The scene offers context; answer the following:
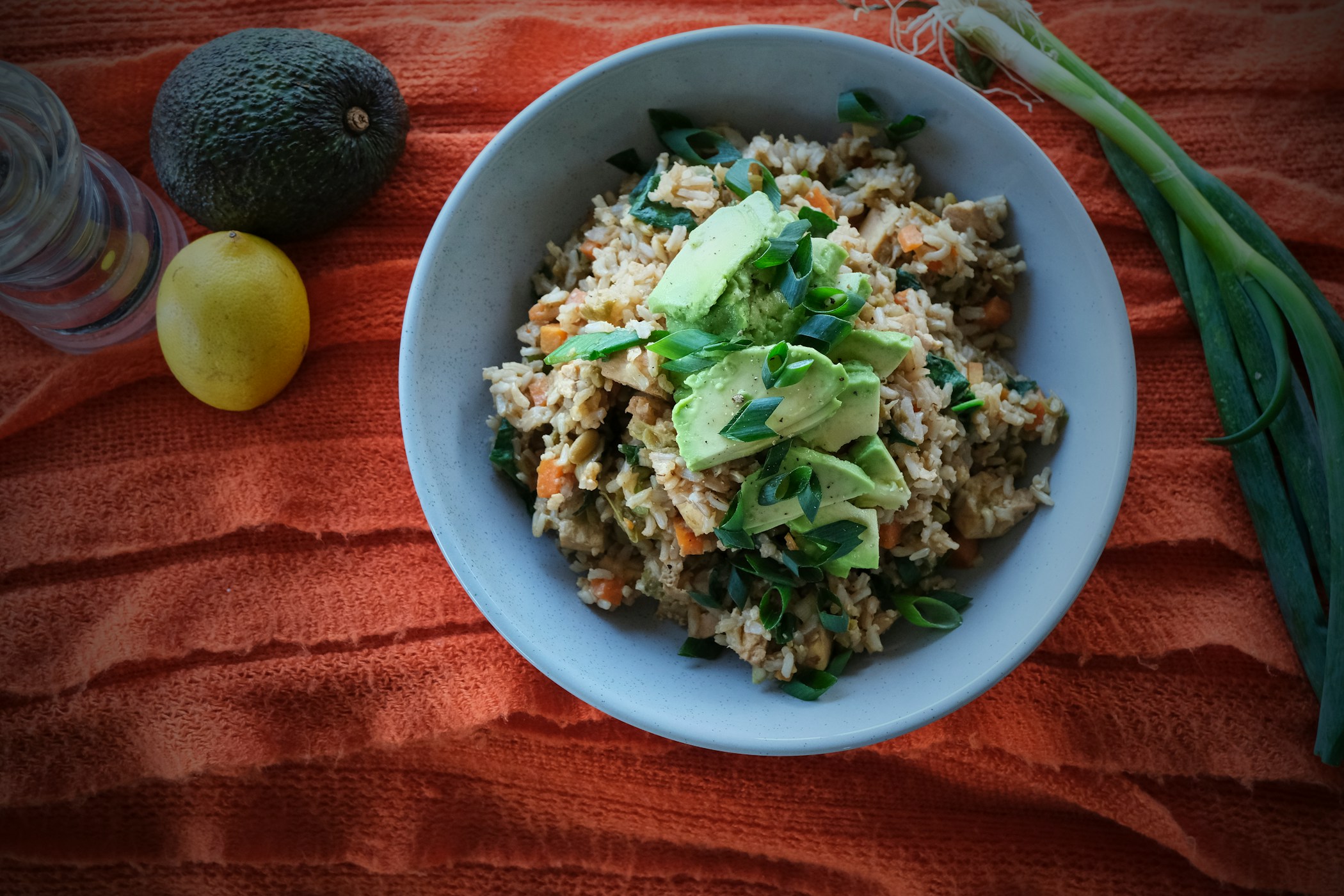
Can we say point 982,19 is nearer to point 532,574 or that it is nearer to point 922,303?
point 922,303

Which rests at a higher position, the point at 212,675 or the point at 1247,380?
the point at 1247,380

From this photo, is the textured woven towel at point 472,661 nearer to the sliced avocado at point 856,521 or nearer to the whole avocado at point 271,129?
the whole avocado at point 271,129

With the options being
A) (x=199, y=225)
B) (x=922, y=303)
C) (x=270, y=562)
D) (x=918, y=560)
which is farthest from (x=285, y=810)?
(x=922, y=303)

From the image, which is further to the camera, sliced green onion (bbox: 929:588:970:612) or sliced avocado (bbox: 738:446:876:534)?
sliced green onion (bbox: 929:588:970:612)

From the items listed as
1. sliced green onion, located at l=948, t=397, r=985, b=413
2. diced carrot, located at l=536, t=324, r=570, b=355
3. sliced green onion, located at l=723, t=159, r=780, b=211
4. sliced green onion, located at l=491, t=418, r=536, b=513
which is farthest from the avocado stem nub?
sliced green onion, located at l=948, t=397, r=985, b=413

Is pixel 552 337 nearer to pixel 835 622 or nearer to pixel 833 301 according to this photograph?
pixel 833 301

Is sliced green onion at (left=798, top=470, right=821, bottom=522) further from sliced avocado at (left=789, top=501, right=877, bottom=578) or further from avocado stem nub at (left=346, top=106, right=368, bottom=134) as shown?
avocado stem nub at (left=346, top=106, right=368, bottom=134)
